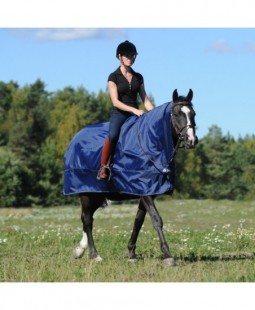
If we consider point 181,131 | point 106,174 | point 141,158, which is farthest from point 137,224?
point 181,131

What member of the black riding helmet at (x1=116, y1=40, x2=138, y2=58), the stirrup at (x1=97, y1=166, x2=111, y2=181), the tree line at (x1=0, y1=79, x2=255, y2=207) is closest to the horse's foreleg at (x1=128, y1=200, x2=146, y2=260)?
the stirrup at (x1=97, y1=166, x2=111, y2=181)

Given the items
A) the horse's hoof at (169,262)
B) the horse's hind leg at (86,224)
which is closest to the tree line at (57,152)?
the horse's hind leg at (86,224)

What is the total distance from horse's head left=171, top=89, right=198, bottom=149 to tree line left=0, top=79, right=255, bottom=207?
53.0 metres

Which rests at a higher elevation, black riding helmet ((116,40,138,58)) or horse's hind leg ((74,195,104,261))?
black riding helmet ((116,40,138,58))

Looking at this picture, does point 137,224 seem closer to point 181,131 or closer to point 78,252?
point 78,252

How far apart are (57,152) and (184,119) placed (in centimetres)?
6183

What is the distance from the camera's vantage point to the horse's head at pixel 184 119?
38.0 feet

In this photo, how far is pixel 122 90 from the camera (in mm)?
12758

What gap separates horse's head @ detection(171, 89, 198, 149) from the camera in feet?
38.0

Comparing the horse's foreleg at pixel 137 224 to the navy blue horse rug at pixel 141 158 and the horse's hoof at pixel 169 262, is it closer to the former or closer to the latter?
the navy blue horse rug at pixel 141 158

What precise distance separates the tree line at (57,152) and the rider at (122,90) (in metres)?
51.9

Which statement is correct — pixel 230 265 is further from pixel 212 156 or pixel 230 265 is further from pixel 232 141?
pixel 232 141

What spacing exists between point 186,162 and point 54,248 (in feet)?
225

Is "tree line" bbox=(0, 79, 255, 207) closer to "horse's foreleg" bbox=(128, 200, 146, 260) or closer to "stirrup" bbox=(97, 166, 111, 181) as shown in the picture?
"horse's foreleg" bbox=(128, 200, 146, 260)
